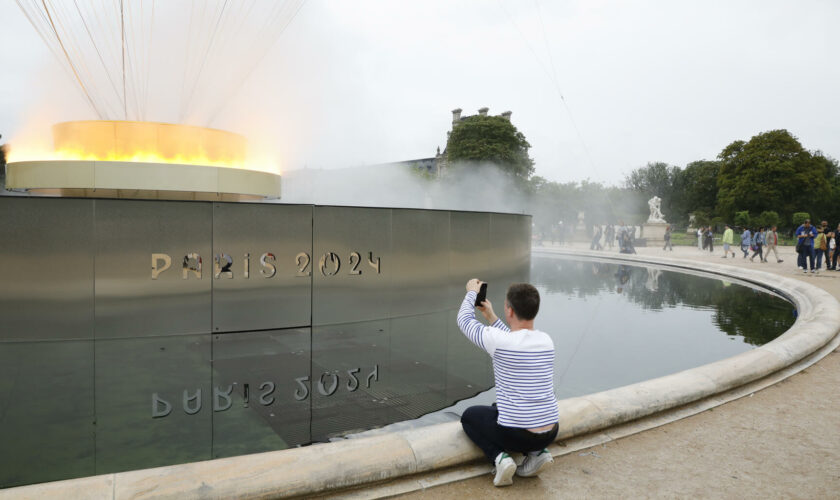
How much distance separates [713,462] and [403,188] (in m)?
33.3

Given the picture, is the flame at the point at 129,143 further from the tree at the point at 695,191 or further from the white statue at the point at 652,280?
the tree at the point at 695,191

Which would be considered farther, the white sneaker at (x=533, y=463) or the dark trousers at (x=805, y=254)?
the dark trousers at (x=805, y=254)

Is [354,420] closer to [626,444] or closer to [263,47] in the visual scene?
[626,444]

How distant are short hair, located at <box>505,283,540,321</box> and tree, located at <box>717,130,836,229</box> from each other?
66.4 metres

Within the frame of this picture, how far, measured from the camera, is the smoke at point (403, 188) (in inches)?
1018

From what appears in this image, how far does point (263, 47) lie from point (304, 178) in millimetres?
9176

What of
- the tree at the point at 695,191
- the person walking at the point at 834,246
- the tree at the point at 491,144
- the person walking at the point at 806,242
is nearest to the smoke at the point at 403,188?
the tree at the point at 491,144

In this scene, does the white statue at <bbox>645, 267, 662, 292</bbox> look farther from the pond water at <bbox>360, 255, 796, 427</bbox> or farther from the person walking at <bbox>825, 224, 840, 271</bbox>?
the person walking at <bbox>825, 224, 840, 271</bbox>

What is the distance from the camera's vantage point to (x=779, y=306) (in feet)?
41.9

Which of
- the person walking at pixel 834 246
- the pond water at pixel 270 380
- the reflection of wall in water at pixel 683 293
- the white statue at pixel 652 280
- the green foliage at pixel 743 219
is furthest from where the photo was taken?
the green foliage at pixel 743 219

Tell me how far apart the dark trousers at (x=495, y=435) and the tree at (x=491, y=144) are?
162 ft

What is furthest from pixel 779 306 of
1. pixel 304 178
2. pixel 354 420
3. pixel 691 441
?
pixel 304 178

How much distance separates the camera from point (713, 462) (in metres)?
3.84

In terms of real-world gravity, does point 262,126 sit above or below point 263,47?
below
